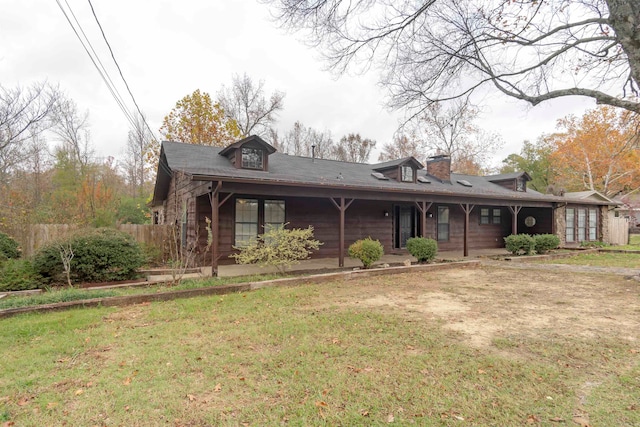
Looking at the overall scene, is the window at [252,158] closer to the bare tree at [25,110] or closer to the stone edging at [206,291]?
the stone edging at [206,291]

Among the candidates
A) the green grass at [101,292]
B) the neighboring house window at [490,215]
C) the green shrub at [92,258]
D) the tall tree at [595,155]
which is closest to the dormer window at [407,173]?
the neighboring house window at [490,215]

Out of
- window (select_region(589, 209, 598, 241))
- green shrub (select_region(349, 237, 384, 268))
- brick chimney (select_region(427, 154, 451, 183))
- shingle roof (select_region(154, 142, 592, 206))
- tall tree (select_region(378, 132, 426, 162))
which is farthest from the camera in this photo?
tall tree (select_region(378, 132, 426, 162))

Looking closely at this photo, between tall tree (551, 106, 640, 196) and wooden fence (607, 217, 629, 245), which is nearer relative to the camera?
wooden fence (607, 217, 629, 245)

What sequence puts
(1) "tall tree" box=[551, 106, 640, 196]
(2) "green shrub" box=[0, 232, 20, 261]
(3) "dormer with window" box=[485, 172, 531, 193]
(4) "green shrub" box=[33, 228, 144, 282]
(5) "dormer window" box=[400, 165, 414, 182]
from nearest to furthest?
(4) "green shrub" box=[33, 228, 144, 282] < (2) "green shrub" box=[0, 232, 20, 261] < (5) "dormer window" box=[400, 165, 414, 182] < (3) "dormer with window" box=[485, 172, 531, 193] < (1) "tall tree" box=[551, 106, 640, 196]

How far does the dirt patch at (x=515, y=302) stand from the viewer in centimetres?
457

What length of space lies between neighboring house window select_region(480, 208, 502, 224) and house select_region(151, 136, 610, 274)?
0.17 feet

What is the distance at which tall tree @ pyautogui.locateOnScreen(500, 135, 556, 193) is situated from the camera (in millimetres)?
34406

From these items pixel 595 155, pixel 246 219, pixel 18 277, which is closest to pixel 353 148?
pixel 595 155

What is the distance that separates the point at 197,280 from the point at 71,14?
19.2ft

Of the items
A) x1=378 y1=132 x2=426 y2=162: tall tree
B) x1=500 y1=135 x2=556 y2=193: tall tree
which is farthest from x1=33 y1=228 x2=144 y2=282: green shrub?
x1=500 y1=135 x2=556 y2=193: tall tree

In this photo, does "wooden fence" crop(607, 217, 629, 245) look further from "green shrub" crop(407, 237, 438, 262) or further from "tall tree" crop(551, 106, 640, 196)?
"green shrub" crop(407, 237, 438, 262)

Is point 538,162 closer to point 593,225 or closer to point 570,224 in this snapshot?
point 593,225

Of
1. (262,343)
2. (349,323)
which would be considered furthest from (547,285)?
(262,343)

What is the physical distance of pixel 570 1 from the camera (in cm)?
784
